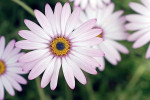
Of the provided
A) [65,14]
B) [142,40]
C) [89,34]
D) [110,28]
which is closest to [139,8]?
[142,40]

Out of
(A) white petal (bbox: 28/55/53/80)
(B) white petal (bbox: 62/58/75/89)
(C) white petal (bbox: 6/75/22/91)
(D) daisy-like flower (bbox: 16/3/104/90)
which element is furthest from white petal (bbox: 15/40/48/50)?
(C) white petal (bbox: 6/75/22/91)

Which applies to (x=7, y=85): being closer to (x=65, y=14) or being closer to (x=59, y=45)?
(x=59, y=45)

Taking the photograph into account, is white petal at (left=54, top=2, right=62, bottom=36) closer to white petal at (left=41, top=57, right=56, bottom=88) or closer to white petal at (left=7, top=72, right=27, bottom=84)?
white petal at (left=41, top=57, right=56, bottom=88)

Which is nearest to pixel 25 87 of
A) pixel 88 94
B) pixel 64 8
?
pixel 88 94

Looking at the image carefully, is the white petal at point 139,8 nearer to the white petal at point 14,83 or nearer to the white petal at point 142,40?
the white petal at point 142,40

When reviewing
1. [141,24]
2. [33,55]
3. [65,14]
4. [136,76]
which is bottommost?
[136,76]
